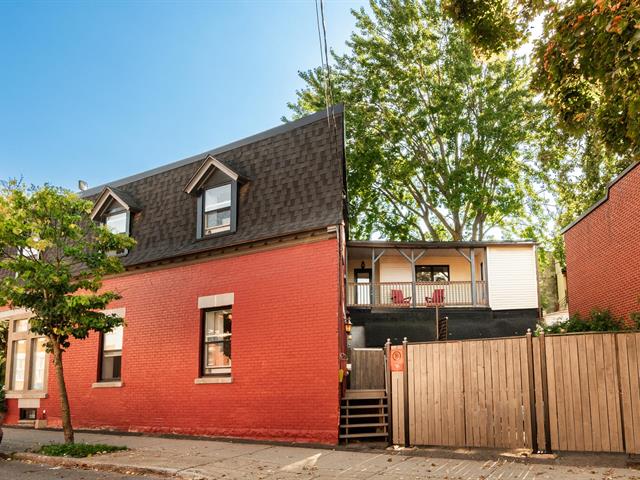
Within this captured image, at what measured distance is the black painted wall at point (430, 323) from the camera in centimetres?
2305

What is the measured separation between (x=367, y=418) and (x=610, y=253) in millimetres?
7775

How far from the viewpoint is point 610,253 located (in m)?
15.0

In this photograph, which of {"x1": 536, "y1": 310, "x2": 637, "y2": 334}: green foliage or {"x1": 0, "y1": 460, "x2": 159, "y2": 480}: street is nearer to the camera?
{"x1": 0, "y1": 460, "x2": 159, "y2": 480}: street

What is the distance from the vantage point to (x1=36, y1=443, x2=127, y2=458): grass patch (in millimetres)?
11023

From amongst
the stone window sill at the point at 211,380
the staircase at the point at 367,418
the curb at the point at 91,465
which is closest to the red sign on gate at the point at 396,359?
the staircase at the point at 367,418

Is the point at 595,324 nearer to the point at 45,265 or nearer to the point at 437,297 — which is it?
the point at 437,297

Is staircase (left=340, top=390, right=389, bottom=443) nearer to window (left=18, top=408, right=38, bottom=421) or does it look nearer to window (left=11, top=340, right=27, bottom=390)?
window (left=18, top=408, right=38, bottom=421)

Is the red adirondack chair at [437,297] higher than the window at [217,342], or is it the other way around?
the red adirondack chair at [437,297]

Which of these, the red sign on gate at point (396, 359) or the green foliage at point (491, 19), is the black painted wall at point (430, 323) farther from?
the green foliage at point (491, 19)

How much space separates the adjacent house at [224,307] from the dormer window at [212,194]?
31mm

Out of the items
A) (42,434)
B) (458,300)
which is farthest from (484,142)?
(42,434)

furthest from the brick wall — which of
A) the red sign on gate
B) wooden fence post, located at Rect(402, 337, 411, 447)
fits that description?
wooden fence post, located at Rect(402, 337, 411, 447)

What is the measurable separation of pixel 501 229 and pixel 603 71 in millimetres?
27762

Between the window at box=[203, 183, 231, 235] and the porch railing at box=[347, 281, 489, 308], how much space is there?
10.6 meters
